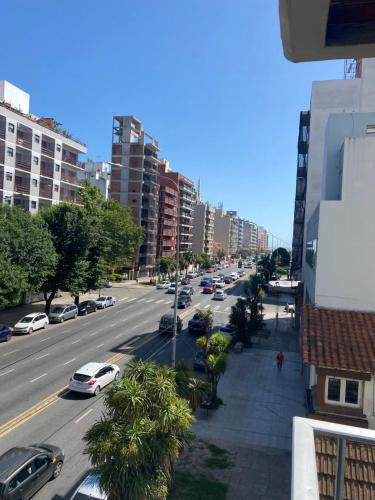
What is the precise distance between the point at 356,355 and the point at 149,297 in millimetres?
42981

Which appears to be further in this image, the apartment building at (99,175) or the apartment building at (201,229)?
the apartment building at (201,229)

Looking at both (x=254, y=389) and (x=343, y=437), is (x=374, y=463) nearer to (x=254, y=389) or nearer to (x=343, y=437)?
(x=343, y=437)

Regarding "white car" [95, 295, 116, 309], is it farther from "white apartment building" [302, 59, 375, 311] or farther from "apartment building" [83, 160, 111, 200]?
"apartment building" [83, 160, 111, 200]

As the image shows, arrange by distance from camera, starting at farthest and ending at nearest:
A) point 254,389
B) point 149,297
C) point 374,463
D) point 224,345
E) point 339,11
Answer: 1. point 149,297
2. point 254,389
3. point 224,345
4. point 374,463
5. point 339,11

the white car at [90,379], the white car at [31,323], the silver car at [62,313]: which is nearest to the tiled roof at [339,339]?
the white car at [90,379]

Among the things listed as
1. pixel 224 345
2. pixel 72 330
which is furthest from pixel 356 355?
pixel 72 330

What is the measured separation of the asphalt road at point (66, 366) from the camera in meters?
15.0

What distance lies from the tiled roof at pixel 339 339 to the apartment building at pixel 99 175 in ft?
235

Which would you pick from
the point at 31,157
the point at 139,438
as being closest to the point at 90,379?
the point at 139,438

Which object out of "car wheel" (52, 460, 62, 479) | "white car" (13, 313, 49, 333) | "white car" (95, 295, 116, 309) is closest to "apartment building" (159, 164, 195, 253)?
"white car" (95, 295, 116, 309)

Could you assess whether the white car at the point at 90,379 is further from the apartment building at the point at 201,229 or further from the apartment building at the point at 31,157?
the apartment building at the point at 201,229

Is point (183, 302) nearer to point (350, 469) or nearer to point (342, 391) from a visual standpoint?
point (342, 391)

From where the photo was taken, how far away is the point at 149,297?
181 feet

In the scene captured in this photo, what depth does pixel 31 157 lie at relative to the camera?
152 feet
